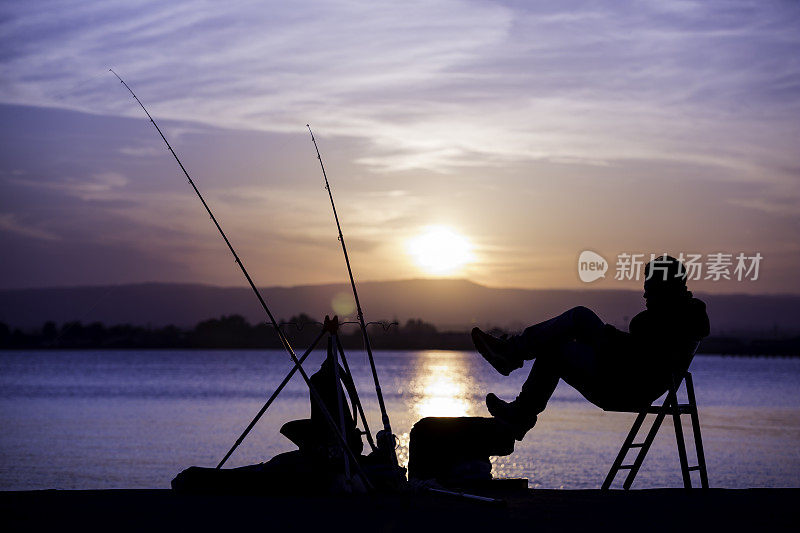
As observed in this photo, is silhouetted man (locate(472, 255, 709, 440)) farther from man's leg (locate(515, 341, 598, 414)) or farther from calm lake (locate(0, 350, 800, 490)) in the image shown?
calm lake (locate(0, 350, 800, 490))

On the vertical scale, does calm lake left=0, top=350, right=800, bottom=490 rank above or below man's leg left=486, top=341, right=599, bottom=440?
below

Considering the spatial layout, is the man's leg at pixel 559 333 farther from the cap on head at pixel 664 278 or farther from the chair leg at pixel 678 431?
the chair leg at pixel 678 431

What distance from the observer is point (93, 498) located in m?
5.71

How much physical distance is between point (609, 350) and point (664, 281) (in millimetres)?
547

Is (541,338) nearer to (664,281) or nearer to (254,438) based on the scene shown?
(664,281)

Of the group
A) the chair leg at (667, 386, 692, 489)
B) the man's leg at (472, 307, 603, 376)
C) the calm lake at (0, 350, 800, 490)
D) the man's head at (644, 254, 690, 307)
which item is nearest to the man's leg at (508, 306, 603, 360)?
the man's leg at (472, 307, 603, 376)

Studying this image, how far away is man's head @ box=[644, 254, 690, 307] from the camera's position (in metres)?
6.28

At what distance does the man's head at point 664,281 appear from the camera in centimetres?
628

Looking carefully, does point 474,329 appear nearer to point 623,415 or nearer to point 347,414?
point 347,414

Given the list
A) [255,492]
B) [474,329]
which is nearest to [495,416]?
Result: [474,329]

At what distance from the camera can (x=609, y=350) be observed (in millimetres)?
6191

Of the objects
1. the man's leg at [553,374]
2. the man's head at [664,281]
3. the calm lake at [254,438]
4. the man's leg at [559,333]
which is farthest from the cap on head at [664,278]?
the calm lake at [254,438]

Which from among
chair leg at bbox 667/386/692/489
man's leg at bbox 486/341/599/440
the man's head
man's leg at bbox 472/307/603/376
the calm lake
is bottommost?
the calm lake

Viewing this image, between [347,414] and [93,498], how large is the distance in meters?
1.53
